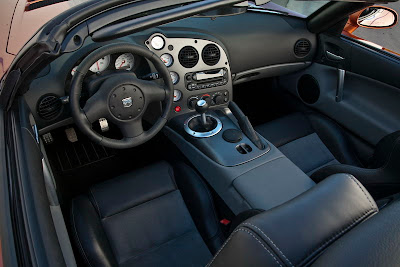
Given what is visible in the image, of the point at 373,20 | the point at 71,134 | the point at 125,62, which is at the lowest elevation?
the point at 71,134

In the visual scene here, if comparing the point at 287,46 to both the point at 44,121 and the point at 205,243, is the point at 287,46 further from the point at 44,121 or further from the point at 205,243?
the point at 44,121

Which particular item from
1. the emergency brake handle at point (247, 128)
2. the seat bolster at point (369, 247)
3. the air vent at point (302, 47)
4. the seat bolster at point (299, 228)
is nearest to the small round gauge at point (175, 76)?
the emergency brake handle at point (247, 128)

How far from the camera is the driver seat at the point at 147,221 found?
1747mm

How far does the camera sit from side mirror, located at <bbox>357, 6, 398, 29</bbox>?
2.43m

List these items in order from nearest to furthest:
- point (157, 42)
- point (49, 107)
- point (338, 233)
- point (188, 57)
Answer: point (338, 233) < point (49, 107) < point (157, 42) < point (188, 57)

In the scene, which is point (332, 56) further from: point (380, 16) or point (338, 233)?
point (338, 233)

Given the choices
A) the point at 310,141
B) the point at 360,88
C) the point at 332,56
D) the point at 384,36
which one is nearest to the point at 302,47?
the point at 332,56

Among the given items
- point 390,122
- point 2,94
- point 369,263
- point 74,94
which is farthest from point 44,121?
point 390,122

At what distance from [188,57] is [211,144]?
634mm

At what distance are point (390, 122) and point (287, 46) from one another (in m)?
Result: 0.96

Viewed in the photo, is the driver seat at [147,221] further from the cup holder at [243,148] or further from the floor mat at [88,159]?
the floor mat at [88,159]

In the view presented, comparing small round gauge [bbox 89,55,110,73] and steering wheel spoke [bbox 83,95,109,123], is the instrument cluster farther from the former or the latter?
steering wheel spoke [bbox 83,95,109,123]

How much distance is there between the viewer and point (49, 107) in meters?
1.90

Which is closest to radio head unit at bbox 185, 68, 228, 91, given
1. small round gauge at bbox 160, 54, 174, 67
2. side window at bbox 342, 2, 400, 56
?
small round gauge at bbox 160, 54, 174, 67
